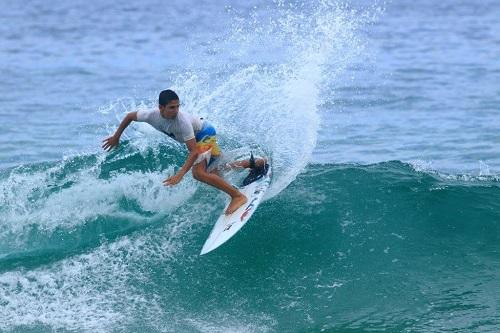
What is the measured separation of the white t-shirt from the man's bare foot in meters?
0.88

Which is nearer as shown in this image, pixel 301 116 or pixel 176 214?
pixel 176 214

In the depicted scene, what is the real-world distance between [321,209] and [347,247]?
0.86m

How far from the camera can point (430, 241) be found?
410 inches

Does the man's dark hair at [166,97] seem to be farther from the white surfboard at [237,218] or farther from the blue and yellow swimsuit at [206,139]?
the white surfboard at [237,218]

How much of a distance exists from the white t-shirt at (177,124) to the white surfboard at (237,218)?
963 millimetres

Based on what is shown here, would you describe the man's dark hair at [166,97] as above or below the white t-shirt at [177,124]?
above

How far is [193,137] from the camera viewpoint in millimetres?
9742

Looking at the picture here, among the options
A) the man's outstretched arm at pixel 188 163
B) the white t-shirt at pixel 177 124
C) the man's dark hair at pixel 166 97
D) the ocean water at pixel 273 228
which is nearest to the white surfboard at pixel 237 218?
the ocean water at pixel 273 228

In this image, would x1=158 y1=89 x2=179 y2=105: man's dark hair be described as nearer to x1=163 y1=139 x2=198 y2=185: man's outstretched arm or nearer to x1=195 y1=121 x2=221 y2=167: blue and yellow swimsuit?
x1=163 y1=139 x2=198 y2=185: man's outstretched arm

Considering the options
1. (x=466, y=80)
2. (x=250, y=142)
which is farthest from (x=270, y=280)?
(x=466, y=80)

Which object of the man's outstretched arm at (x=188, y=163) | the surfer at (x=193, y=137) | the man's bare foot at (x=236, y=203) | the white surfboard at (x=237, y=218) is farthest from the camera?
the man's bare foot at (x=236, y=203)

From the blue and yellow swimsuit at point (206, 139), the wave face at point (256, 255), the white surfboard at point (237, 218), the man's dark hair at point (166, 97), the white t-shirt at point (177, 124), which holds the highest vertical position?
the man's dark hair at point (166, 97)

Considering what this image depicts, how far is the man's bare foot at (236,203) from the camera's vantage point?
10.1 m

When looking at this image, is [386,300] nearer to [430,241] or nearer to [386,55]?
[430,241]
